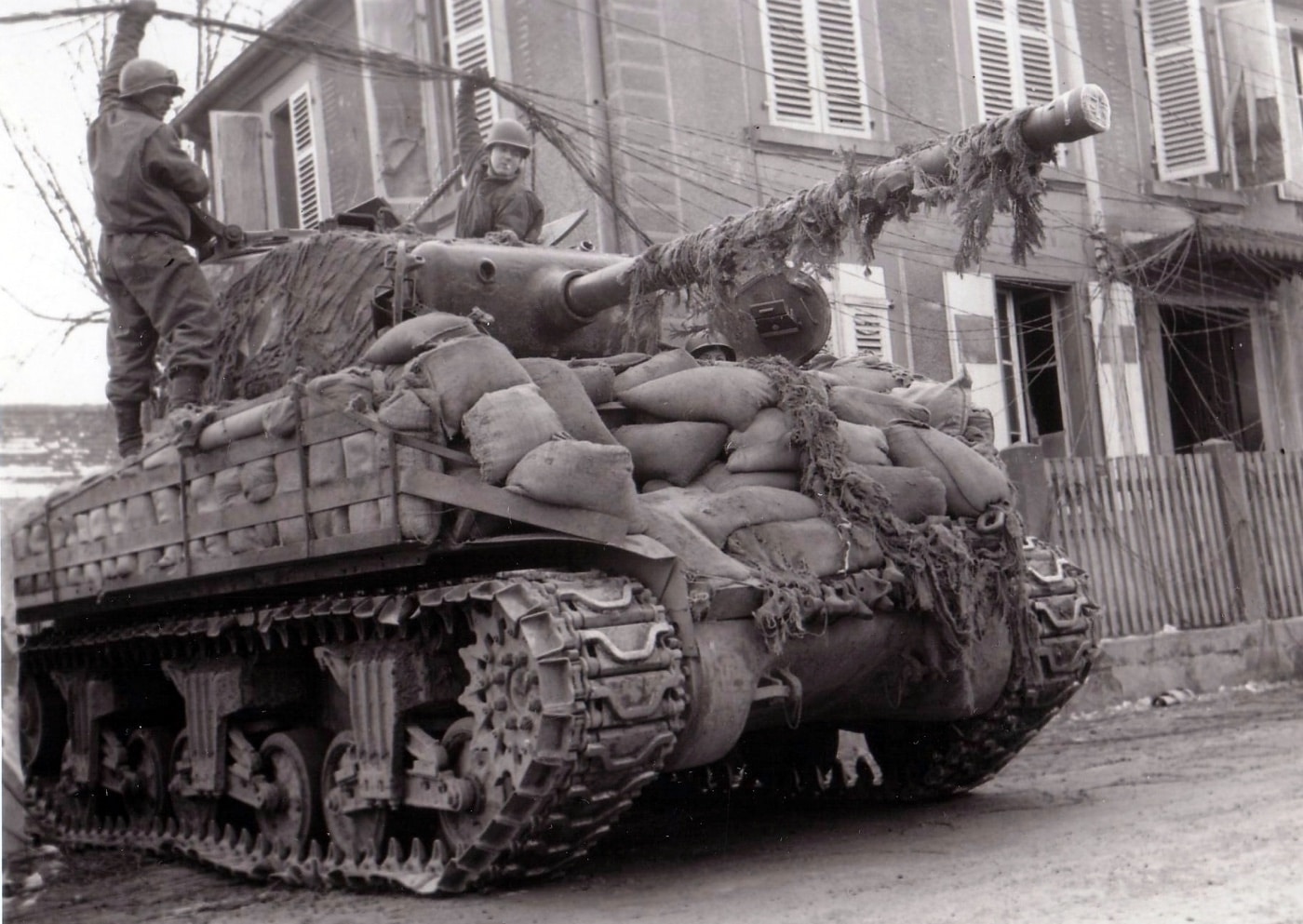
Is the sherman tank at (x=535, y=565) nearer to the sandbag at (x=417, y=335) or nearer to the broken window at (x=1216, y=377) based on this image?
the sandbag at (x=417, y=335)

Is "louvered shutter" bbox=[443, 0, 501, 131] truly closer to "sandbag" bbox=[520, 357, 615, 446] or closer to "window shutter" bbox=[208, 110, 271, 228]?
"window shutter" bbox=[208, 110, 271, 228]

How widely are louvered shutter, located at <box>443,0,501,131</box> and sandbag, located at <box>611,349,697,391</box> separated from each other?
5.89 metres

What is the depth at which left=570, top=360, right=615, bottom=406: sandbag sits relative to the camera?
23.4ft

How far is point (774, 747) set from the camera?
8.66m

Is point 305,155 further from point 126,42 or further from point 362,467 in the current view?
point 362,467

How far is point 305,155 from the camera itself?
15.7 metres

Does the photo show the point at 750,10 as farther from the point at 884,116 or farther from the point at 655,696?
the point at 655,696

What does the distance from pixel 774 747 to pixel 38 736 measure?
14.3 ft

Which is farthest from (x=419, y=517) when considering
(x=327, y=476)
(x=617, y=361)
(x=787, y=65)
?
(x=787, y=65)

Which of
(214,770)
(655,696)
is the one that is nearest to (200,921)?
(214,770)

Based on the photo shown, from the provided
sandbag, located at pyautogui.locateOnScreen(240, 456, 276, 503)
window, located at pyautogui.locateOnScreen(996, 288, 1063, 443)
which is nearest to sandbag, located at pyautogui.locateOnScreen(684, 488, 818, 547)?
sandbag, located at pyautogui.locateOnScreen(240, 456, 276, 503)

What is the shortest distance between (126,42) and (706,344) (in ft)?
13.3

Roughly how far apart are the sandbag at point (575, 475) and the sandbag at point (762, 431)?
899 mm

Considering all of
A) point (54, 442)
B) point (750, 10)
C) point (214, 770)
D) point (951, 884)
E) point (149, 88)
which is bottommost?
point (951, 884)
